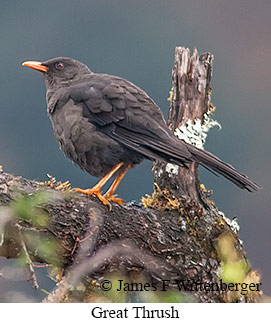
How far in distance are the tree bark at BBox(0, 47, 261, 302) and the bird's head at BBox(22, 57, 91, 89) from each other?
0.92m

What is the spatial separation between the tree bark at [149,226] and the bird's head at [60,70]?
92cm

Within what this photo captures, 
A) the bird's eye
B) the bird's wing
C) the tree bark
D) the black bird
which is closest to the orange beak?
the bird's eye

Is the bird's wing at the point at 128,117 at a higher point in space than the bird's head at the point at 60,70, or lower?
lower

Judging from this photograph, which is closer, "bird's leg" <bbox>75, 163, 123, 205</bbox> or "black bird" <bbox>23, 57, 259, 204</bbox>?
"bird's leg" <bbox>75, 163, 123, 205</bbox>

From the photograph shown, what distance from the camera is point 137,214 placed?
13.6 feet

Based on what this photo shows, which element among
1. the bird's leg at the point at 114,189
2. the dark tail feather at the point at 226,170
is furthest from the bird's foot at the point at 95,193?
the dark tail feather at the point at 226,170

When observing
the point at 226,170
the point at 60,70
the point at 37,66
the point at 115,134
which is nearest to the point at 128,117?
the point at 115,134

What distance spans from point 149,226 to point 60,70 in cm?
195

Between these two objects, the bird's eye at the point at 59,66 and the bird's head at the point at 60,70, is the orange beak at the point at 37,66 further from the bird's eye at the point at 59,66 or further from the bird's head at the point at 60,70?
the bird's eye at the point at 59,66

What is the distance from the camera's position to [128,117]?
4.39 meters

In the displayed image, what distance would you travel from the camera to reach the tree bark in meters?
3.56

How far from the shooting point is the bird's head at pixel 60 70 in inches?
203

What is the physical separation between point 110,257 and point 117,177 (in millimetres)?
942

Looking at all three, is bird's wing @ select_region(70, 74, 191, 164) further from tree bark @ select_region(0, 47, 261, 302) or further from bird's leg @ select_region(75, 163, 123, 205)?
tree bark @ select_region(0, 47, 261, 302)
